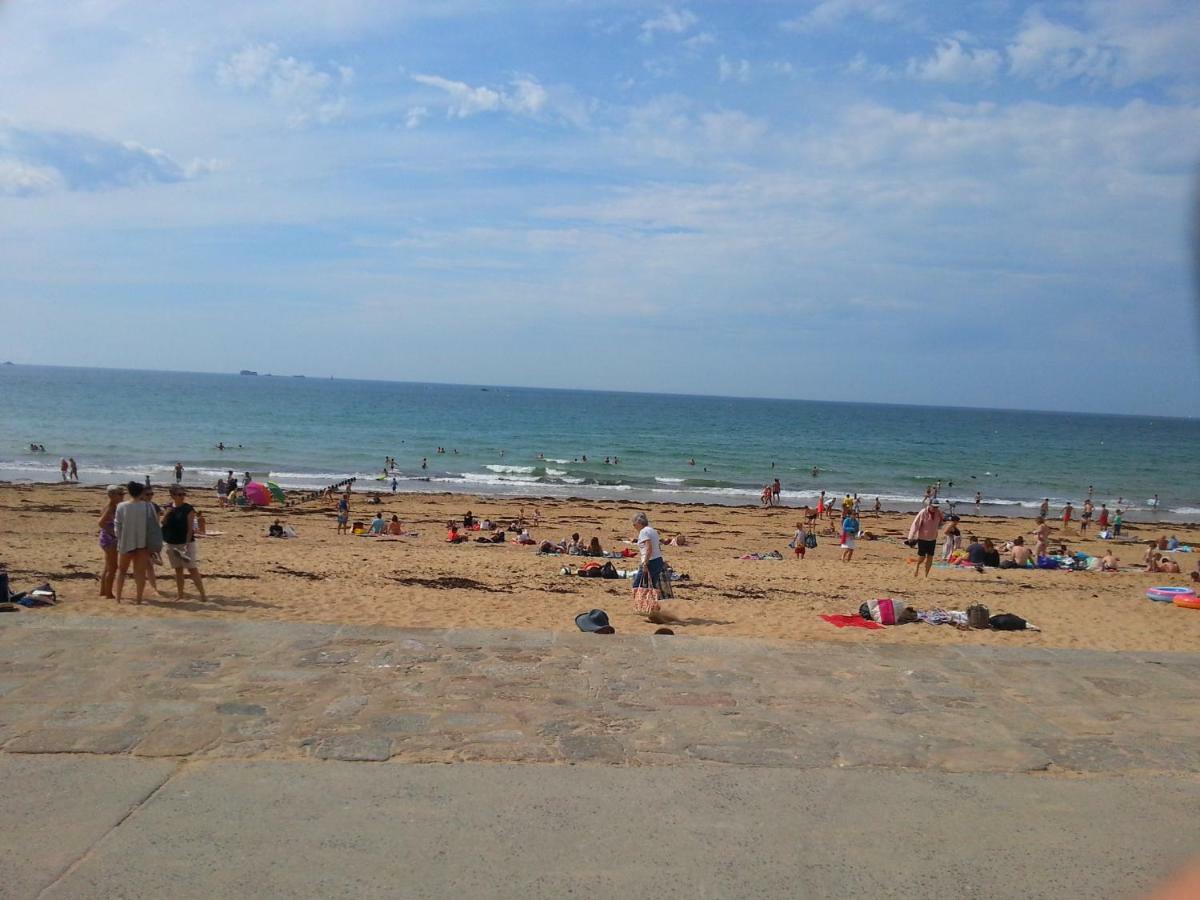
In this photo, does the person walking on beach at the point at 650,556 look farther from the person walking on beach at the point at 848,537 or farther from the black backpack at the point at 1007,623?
the person walking on beach at the point at 848,537

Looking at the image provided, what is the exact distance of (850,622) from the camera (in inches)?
382

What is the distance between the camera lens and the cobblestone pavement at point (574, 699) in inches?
182

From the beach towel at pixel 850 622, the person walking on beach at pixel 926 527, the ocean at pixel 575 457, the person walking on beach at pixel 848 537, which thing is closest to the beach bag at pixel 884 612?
the beach towel at pixel 850 622

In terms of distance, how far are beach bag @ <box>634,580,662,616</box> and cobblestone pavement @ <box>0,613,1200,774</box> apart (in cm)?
406

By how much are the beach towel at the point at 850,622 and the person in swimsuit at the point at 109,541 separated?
7.67 metres

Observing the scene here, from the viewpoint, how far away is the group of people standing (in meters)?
8.61

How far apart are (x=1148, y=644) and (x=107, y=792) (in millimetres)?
9438

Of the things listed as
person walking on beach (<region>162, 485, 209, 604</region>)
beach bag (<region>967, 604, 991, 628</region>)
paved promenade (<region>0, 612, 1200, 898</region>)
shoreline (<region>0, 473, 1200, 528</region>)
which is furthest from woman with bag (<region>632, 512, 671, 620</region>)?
shoreline (<region>0, 473, 1200, 528</region>)

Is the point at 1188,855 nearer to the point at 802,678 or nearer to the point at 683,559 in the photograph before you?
the point at 802,678

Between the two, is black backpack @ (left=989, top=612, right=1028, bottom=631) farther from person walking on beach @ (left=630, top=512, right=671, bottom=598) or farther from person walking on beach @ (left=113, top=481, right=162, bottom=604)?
person walking on beach @ (left=113, top=481, right=162, bottom=604)

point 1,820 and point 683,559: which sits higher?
point 1,820

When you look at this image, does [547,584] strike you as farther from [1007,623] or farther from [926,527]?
[1007,623]

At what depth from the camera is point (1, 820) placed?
3629 mm

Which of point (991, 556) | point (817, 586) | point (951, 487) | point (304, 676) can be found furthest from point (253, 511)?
point (951, 487)
